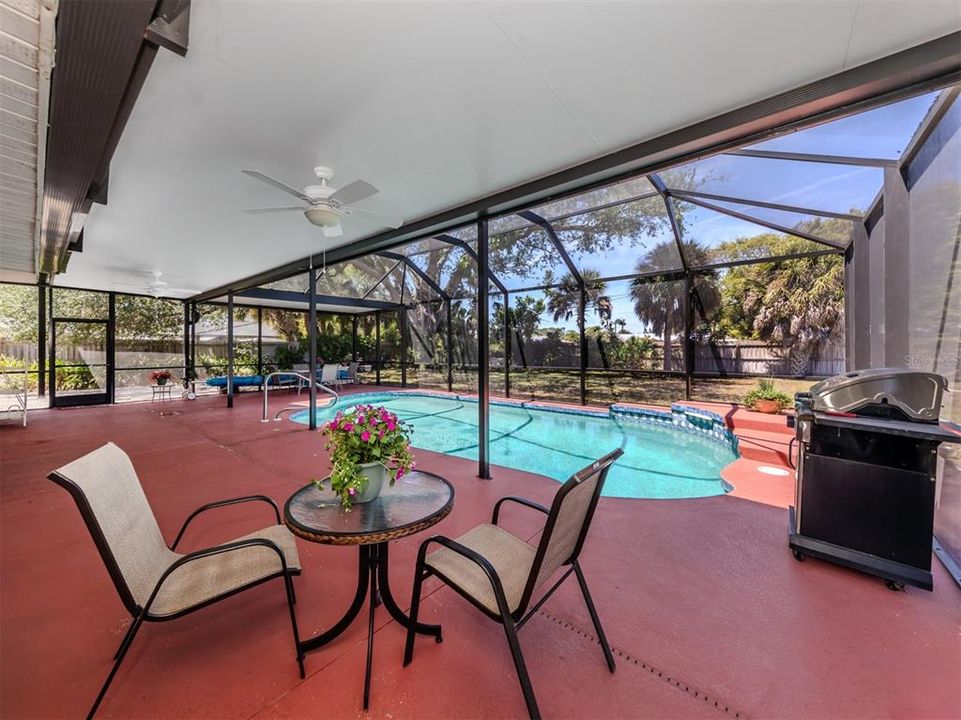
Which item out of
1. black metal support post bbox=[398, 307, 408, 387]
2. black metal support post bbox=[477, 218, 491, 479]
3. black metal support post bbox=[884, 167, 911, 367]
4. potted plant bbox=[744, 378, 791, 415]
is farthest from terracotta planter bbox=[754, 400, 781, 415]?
black metal support post bbox=[398, 307, 408, 387]

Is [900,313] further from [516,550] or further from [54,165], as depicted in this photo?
[54,165]

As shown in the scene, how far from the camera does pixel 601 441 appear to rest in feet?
19.9

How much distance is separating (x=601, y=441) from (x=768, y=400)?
247cm

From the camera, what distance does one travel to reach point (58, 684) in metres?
1.44

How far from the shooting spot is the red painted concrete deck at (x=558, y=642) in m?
1.35

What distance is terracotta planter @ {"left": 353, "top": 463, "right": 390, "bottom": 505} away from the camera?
1.64 m

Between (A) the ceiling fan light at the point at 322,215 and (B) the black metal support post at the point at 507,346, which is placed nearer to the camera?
(A) the ceiling fan light at the point at 322,215

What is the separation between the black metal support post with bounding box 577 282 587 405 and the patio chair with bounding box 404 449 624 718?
6.43 meters

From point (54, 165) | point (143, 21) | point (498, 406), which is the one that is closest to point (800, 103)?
point (143, 21)

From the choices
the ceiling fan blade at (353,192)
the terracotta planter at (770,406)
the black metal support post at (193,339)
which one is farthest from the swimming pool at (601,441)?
the black metal support post at (193,339)

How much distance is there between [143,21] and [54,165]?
5.99 ft

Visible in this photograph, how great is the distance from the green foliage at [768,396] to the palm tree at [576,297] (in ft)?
9.33

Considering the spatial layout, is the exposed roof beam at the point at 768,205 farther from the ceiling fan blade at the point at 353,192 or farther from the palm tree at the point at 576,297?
the ceiling fan blade at the point at 353,192

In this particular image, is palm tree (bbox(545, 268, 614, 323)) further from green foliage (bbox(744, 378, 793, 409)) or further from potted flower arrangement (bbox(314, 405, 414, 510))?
potted flower arrangement (bbox(314, 405, 414, 510))
